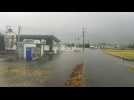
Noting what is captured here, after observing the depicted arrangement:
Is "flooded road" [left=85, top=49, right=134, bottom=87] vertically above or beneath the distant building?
beneath

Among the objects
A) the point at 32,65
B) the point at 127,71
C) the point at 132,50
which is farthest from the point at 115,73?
the point at 32,65

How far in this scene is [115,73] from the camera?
3.49 metres

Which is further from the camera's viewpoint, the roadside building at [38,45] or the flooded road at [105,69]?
the roadside building at [38,45]

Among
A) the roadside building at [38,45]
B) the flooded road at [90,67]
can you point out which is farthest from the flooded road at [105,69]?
the roadside building at [38,45]

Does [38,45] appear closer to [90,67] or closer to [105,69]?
[90,67]

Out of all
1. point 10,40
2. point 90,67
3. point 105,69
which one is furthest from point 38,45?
point 105,69

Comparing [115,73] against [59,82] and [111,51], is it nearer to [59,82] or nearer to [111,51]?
[111,51]

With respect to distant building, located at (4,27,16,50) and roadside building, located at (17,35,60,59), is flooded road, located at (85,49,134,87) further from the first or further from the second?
distant building, located at (4,27,16,50)

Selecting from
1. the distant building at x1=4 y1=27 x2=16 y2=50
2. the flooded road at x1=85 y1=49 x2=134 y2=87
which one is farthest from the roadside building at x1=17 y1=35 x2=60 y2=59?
the flooded road at x1=85 y1=49 x2=134 y2=87

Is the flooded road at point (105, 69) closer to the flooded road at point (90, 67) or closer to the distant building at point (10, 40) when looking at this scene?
the flooded road at point (90, 67)

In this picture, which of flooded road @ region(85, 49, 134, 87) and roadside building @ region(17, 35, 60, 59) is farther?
roadside building @ region(17, 35, 60, 59)

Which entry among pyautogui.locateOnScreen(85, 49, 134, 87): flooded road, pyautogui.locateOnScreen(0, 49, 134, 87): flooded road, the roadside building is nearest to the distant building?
the roadside building
